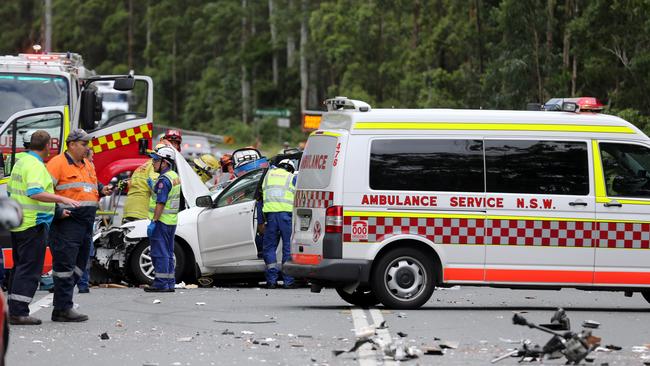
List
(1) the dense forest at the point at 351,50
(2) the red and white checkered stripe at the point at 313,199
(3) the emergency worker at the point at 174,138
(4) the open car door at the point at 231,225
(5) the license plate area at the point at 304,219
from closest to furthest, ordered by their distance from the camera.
A: (2) the red and white checkered stripe at the point at 313,199 → (5) the license plate area at the point at 304,219 → (4) the open car door at the point at 231,225 → (3) the emergency worker at the point at 174,138 → (1) the dense forest at the point at 351,50

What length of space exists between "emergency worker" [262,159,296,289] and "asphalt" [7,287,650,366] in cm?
41

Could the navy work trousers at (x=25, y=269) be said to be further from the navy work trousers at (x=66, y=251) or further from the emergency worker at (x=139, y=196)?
the emergency worker at (x=139, y=196)

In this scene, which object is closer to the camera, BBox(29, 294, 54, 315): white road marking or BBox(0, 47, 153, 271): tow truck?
BBox(29, 294, 54, 315): white road marking

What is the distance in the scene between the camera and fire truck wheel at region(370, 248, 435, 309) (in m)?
13.4

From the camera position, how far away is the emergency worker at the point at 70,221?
12266mm

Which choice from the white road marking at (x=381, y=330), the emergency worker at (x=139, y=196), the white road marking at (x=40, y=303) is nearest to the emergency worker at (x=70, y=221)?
the white road marking at (x=40, y=303)

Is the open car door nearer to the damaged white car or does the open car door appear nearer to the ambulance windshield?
the damaged white car

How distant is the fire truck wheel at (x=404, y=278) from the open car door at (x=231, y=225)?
3.32m

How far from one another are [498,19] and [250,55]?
1709 inches

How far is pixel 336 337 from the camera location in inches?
439

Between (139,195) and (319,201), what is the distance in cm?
451

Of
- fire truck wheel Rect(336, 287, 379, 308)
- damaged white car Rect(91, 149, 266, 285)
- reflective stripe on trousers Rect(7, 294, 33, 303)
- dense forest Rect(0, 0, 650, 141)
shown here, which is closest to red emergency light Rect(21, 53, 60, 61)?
damaged white car Rect(91, 149, 266, 285)

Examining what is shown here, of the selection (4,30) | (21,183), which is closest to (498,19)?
(21,183)

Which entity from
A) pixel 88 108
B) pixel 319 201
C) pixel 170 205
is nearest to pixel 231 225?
pixel 170 205
